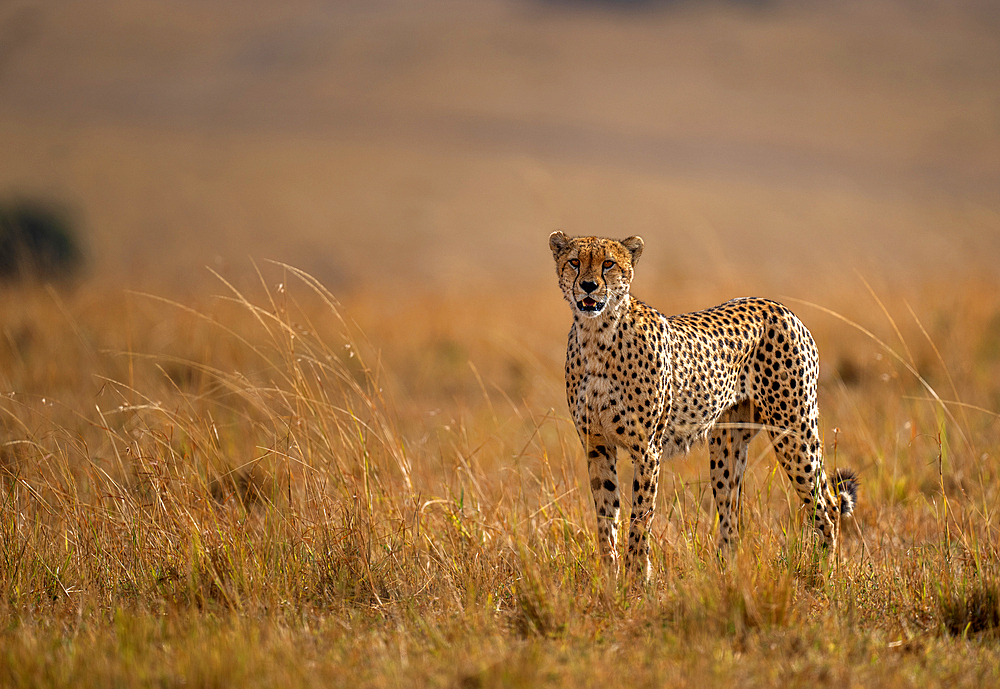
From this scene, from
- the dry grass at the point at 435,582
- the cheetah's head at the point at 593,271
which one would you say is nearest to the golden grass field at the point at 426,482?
the dry grass at the point at 435,582

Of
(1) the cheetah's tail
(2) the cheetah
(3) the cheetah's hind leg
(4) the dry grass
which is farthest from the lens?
(3) the cheetah's hind leg

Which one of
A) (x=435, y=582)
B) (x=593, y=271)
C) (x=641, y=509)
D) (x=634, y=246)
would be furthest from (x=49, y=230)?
(x=641, y=509)

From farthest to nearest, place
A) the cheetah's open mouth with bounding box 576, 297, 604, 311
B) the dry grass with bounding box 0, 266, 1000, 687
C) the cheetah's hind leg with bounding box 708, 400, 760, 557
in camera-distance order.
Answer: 1. the cheetah's hind leg with bounding box 708, 400, 760, 557
2. the cheetah's open mouth with bounding box 576, 297, 604, 311
3. the dry grass with bounding box 0, 266, 1000, 687

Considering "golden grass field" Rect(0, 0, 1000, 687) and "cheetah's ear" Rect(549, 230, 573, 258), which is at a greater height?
"cheetah's ear" Rect(549, 230, 573, 258)

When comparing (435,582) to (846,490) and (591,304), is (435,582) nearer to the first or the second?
(591,304)

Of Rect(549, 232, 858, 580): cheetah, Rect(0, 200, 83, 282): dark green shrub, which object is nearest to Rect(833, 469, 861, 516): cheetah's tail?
Rect(549, 232, 858, 580): cheetah

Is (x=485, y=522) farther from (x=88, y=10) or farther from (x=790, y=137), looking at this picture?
(x=88, y=10)

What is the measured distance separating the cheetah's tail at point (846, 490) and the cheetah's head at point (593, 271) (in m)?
1.41

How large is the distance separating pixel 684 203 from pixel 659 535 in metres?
32.8

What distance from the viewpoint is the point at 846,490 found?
379 cm

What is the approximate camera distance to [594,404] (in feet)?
10.8

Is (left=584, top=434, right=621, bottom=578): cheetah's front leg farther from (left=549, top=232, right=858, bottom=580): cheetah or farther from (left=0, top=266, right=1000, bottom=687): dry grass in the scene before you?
(left=0, top=266, right=1000, bottom=687): dry grass

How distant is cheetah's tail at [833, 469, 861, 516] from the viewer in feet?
12.2

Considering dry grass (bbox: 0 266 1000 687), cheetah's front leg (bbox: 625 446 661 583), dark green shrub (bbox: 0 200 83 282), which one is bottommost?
dry grass (bbox: 0 266 1000 687)
